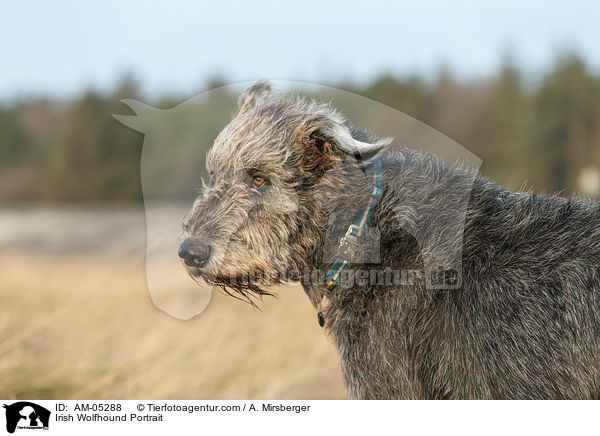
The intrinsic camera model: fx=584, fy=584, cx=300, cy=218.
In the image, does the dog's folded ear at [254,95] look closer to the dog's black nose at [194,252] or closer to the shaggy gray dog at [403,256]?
the shaggy gray dog at [403,256]

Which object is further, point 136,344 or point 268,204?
point 136,344

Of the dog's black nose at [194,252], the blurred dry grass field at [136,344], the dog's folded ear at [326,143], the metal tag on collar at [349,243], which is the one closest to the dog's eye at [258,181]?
the dog's folded ear at [326,143]

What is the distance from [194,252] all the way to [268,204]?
2.16 feet

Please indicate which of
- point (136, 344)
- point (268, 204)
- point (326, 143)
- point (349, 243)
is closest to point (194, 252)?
point (268, 204)

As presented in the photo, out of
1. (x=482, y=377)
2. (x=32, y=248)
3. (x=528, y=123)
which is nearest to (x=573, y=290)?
(x=482, y=377)

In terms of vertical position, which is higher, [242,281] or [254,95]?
[254,95]

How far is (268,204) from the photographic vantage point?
175 inches

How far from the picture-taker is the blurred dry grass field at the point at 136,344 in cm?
680

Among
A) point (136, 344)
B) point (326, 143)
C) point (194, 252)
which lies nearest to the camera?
point (194, 252)

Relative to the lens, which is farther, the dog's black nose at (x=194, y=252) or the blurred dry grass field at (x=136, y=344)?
the blurred dry grass field at (x=136, y=344)

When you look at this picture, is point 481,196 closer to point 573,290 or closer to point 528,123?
point 573,290
